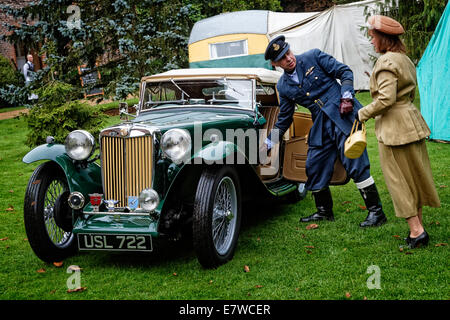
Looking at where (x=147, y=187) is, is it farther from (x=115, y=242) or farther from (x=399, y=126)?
(x=399, y=126)

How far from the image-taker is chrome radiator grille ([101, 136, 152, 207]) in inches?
154

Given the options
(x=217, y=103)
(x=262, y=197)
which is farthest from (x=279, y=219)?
(x=217, y=103)

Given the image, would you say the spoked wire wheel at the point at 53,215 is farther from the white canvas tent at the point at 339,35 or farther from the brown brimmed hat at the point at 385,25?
the white canvas tent at the point at 339,35

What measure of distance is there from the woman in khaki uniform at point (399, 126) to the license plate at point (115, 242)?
6.88 ft

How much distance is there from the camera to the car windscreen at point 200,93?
509 centimetres

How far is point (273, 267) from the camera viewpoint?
151 inches

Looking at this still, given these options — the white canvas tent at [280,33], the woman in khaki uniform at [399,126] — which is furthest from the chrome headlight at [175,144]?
the white canvas tent at [280,33]

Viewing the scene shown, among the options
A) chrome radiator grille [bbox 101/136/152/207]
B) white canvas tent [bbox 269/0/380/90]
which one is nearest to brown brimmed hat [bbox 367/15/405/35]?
chrome radiator grille [bbox 101/136/152/207]

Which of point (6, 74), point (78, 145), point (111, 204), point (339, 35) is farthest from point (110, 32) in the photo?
point (6, 74)

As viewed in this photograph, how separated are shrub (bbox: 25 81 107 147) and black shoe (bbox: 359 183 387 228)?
5.55m

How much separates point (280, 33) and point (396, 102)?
381 inches

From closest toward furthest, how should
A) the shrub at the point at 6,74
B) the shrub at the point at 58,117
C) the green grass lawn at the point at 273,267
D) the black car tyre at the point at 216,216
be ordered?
the green grass lawn at the point at 273,267 < the black car tyre at the point at 216,216 < the shrub at the point at 58,117 < the shrub at the point at 6,74
